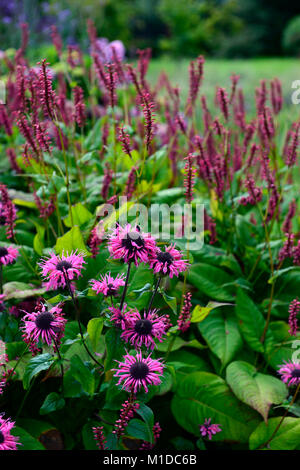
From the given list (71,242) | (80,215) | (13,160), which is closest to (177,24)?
(13,160)

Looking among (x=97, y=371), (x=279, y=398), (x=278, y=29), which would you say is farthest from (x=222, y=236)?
(x=278, y=29)

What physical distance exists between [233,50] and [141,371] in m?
21.5

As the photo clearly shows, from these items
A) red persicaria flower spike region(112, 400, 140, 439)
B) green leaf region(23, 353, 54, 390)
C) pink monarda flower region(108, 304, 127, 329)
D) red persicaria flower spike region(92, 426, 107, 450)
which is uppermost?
pink monarda flower region(108, 304, 127, 329)

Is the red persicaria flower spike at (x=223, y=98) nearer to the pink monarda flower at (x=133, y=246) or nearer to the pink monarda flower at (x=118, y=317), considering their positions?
the pink monarda flower at (x=133, y=246)

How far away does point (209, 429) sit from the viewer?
1.58 m

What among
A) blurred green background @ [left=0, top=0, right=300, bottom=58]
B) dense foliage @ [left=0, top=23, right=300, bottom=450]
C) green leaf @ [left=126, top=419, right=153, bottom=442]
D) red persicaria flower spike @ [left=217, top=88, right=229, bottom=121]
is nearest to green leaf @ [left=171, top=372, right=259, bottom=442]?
dense foliage @ [left=0, top=23, right=300, bottom=450]

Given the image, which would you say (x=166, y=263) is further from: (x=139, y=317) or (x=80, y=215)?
(x=80, y=215)

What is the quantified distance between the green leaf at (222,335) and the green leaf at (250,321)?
0.13 feet

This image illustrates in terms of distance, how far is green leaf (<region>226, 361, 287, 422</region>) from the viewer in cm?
155

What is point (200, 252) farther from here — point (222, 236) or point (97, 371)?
point (97, 371)

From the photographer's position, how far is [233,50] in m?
20.6

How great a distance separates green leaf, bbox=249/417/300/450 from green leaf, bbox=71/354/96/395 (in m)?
0.59

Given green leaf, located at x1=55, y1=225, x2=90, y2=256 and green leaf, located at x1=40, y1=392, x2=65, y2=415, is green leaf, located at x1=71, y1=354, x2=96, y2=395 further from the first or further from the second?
green leaf, located at x1=55, y1=225, x2=90, y2=256

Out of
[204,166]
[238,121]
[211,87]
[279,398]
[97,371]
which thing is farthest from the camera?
[211,87]
